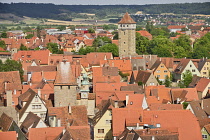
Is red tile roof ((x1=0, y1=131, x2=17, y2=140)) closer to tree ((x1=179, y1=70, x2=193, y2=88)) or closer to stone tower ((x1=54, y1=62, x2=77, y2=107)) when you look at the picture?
stone tower ((x1=54, y1=62, x2=77, y2=107))

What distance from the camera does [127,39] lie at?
70.0m

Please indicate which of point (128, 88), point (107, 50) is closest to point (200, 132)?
point (128, 88)

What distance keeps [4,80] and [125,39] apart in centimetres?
2736

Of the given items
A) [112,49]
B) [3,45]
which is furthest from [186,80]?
[3,45]

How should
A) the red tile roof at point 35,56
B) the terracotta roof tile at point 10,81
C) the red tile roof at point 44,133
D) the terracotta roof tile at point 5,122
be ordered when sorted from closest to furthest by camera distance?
the red tile roof at point 44,133 < the terracotta roof tile at point 5,122 < the terracotta roof tile at point 10,81 < the red tile roof at point 35,56

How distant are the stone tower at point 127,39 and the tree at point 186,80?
46.8 feet

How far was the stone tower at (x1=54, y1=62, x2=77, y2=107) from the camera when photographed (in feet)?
120

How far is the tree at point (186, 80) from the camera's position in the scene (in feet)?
174

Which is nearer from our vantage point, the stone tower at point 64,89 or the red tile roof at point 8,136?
the red tile roof at point 8,136

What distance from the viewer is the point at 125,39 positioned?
Result: 7006cm

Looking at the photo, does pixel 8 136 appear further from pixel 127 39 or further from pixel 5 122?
pixel 127 39

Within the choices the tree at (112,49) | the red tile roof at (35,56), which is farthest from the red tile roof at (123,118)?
the tree at (112,49)

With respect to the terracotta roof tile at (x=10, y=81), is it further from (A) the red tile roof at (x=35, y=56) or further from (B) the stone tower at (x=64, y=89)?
(A) the red tile roof at (x=35, y=56)

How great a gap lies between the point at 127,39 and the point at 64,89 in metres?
34.4
